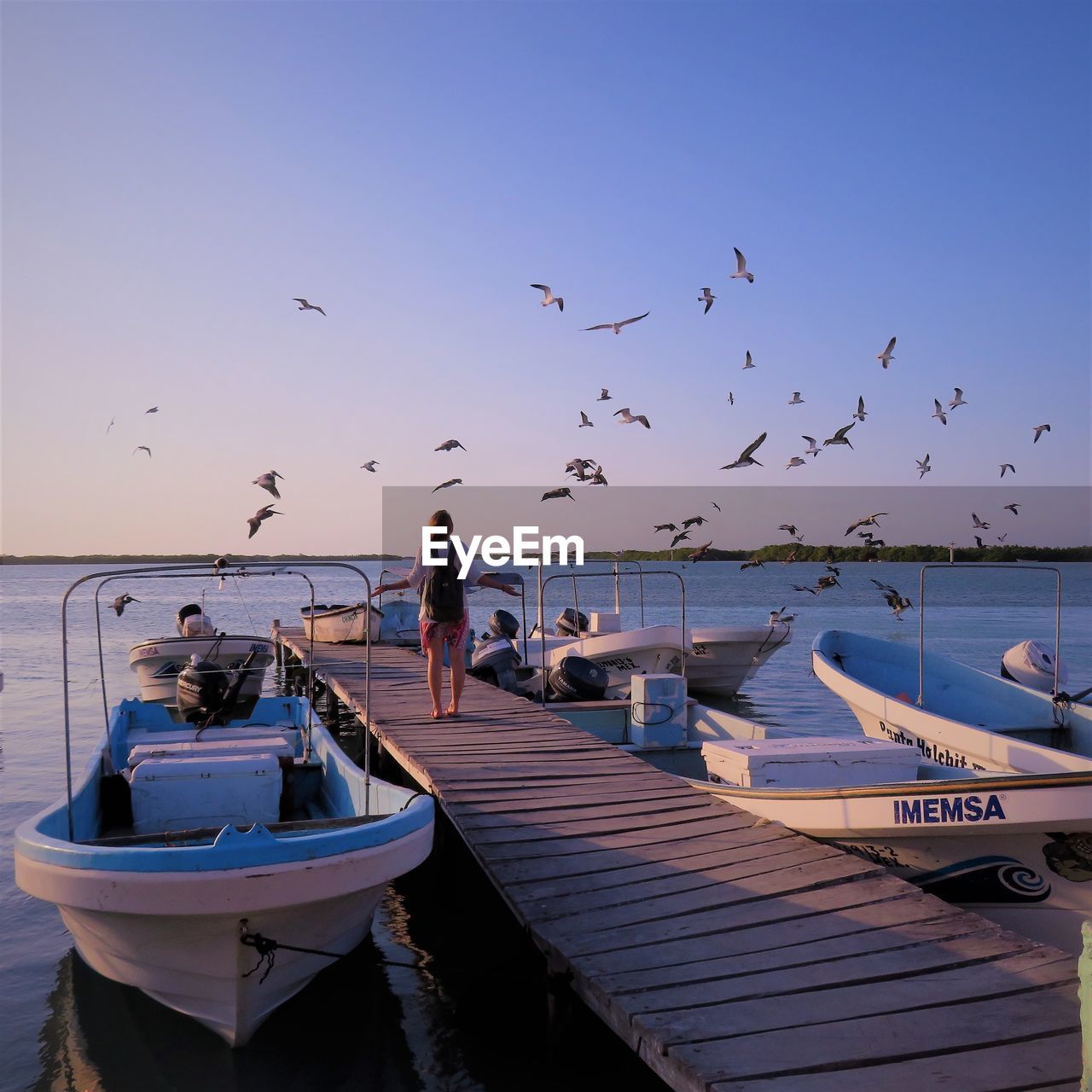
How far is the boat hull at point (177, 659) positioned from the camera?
1507 cm

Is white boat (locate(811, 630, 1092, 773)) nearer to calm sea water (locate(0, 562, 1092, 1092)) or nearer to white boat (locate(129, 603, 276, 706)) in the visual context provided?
calm sea water (locate(0, 562, 1092, 1092))

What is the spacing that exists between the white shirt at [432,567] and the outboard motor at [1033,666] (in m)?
7.73

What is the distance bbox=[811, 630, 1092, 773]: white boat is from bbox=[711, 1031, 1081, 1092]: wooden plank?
12.5ft

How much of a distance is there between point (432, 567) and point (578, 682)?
11.1ft

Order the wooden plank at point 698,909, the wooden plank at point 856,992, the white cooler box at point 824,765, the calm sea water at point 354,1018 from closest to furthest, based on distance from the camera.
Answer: the wooden plank at point 856,992
the wooden plank at point 698,909
the calm sea water at point 354,1018
the white cooler box at point 824,765

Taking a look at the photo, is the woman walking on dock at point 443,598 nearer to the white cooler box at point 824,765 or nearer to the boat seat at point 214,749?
the boat seat at point 214,749

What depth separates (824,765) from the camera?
6.73m

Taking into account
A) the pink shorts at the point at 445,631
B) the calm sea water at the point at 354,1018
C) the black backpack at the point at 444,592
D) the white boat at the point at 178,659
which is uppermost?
the black backpack at the point at 444,592

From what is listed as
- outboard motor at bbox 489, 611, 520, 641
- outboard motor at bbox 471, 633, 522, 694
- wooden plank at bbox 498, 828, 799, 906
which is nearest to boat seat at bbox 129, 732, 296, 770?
wooden plank at bbox 498, 828, 799, 906

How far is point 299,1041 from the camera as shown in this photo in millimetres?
5293

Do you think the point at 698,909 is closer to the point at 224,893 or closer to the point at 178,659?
the point at 224,893

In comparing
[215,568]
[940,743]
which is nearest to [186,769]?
[215,568]

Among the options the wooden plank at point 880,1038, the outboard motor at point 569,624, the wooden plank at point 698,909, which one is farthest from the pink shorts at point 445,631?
the outboard motor at point 569,624

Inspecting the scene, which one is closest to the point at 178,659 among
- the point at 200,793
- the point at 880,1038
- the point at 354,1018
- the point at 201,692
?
the point at 201,692
